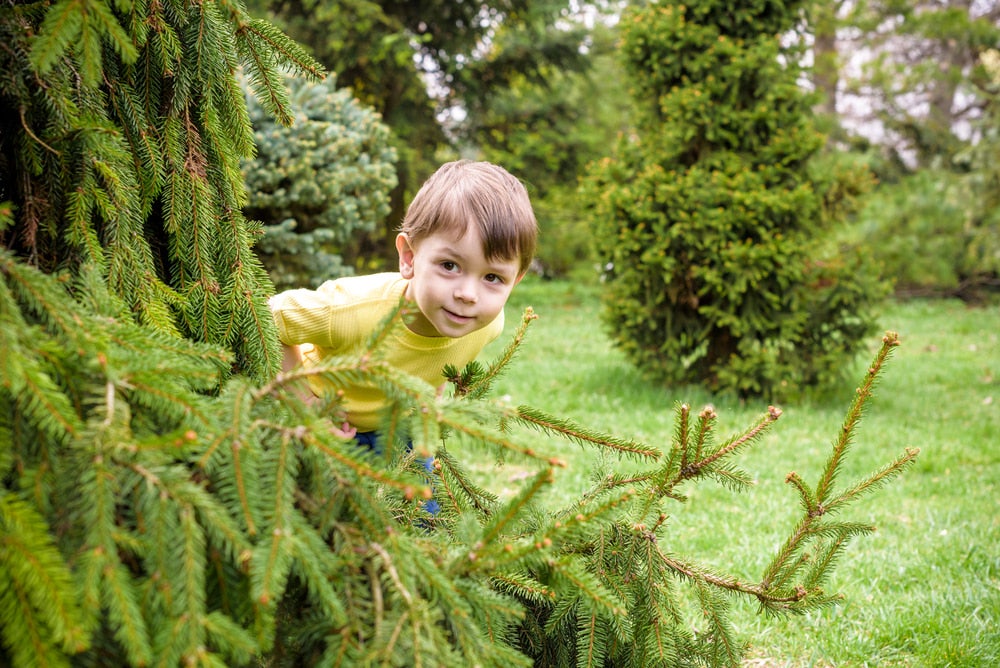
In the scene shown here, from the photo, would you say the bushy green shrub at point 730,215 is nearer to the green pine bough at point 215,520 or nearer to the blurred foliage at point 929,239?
the green pine bough at point 215,520

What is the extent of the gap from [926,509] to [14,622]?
435 centimetres

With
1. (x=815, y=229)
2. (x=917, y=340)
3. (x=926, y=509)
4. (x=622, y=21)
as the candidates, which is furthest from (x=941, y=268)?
(x=926, y=509)

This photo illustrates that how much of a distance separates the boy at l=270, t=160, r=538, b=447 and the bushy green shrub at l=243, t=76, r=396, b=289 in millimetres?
3345

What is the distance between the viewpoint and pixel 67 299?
122cm

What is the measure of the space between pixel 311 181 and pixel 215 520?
5278 millimetres

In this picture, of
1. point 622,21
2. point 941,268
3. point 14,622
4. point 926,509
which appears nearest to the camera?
point 14,622

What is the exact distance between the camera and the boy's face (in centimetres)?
219

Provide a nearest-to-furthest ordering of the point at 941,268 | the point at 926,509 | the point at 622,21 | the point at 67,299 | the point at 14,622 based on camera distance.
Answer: the point at 14,622 < the point at 67,299 < the point at 926,509 < the point at 622,21 < the point at 941,268

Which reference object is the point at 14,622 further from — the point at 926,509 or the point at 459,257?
the point at 926,509

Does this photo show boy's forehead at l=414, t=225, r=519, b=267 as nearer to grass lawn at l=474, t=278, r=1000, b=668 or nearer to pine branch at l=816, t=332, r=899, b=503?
grass lawn at l=474, t=278, r=1000, b=668

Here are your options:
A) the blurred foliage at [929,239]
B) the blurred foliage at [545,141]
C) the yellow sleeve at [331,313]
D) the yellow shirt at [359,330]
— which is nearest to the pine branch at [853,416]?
the yellow shirt at [359,330]

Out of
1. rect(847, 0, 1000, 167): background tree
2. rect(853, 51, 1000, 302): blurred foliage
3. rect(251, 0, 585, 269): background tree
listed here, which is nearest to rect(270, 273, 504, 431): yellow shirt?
rect(251, 0, 585, 269): background tree

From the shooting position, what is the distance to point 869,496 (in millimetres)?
4492

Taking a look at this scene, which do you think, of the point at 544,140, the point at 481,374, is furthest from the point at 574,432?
the point at 544,140
